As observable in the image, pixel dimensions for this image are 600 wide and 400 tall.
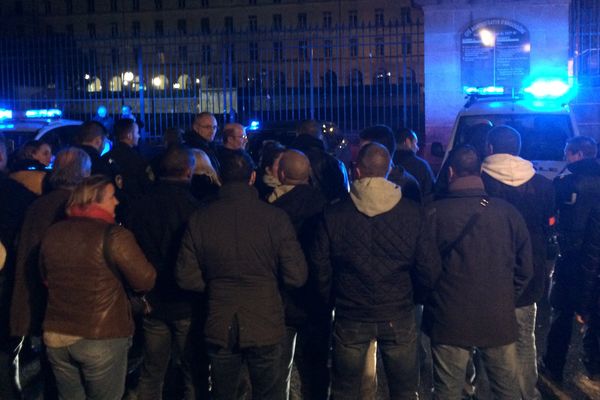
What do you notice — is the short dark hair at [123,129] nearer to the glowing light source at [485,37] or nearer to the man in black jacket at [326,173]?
the man in black jacket at [326,173]

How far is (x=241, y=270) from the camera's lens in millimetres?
4301

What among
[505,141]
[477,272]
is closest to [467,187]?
[477,272]

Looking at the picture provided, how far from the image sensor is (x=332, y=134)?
27.0ft

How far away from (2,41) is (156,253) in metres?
13.2

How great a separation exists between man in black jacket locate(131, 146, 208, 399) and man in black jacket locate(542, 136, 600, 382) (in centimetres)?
278

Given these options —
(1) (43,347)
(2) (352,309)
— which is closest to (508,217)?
(2) (352,309)

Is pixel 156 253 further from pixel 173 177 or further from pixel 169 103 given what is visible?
pixel 169 103

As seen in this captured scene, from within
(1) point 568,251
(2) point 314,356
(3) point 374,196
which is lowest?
(2) point 314,356

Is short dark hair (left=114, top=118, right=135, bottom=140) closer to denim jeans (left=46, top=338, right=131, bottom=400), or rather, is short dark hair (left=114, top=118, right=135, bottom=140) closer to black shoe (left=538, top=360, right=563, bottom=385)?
denim jeans (left=46, top=338, right=131, bottom=400)

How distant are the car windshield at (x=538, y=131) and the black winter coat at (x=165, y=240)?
4985 mm

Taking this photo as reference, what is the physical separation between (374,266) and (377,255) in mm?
67

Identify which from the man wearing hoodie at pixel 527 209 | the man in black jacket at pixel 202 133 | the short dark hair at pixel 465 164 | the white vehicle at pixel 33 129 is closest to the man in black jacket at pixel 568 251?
the man wearing hoodie at pixel 527 209

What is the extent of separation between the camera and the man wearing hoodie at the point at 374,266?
4355 mm

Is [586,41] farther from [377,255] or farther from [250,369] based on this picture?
[250,369]
